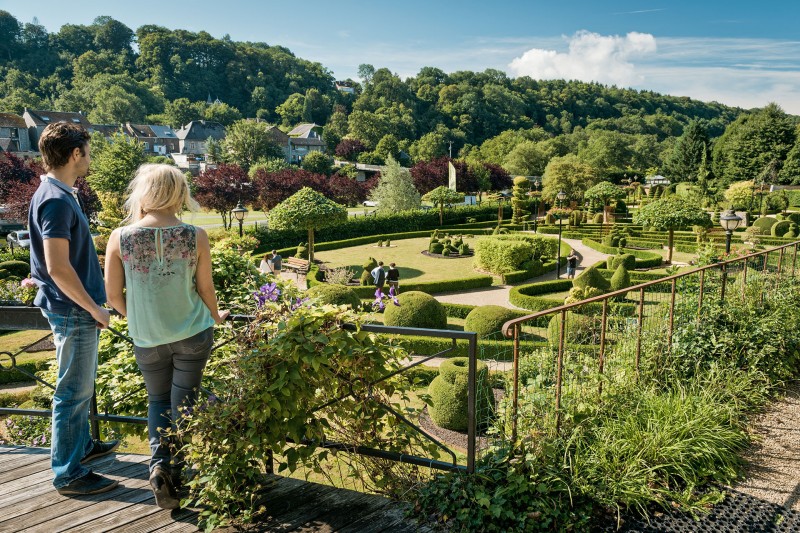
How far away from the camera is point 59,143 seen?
2.73m

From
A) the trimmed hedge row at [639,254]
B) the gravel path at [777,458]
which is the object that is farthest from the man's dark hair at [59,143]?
the trimmed hedge row at [639,254]

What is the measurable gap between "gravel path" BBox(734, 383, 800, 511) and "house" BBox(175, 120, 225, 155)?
84.3 m

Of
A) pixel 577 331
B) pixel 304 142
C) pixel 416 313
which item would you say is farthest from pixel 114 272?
pixel 304 142

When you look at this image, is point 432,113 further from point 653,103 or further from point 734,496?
point 734,496

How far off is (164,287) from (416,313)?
33.5ft

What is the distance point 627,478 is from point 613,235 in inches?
1066

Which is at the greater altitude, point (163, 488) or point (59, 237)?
point (59, 237)

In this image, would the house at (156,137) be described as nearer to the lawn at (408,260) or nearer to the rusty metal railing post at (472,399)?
the lawn at (408,260)

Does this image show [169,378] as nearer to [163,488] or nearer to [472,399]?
[163,488]

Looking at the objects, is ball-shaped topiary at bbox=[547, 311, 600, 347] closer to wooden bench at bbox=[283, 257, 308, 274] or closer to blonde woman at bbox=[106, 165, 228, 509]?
blonde woman at bbox=[106, 165, 228, 509]

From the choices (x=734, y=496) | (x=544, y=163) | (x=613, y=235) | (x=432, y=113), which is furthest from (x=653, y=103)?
(x=734, y=496)

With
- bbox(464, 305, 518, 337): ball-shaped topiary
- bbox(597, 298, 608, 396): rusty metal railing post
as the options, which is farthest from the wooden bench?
bbox(597, 298, 608, 396): rusty metal railing post

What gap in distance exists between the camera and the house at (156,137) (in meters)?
79.7

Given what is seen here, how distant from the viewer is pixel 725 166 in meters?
57.2
